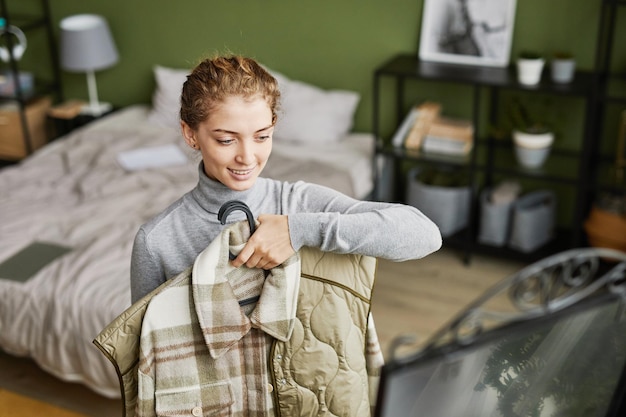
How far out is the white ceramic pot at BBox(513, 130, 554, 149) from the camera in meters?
3.47

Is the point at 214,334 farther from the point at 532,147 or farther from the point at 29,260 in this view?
the point at 532,147

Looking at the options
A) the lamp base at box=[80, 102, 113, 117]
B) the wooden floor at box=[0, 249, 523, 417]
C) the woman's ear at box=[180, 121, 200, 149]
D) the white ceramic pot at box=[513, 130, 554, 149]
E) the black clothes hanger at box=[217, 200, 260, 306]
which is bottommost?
the wooden floor at box=[0, 249, 523, 417]

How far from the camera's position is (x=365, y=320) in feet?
4.39

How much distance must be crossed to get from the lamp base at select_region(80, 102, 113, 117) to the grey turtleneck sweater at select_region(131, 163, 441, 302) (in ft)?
10.8

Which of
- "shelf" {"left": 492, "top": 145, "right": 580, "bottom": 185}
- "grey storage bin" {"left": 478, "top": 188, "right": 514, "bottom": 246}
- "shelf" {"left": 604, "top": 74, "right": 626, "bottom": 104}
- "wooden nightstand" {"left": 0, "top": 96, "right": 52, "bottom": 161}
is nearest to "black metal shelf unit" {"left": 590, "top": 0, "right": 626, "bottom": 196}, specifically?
"shelf" {"left": 604, "top": 74, "right": 626, "bottom": 104}

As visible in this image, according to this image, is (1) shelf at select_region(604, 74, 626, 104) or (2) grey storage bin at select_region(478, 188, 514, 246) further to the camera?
(2) grey storage bin at select_region(478, 188, 514, 246)

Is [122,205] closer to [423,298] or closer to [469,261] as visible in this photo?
[423,298]

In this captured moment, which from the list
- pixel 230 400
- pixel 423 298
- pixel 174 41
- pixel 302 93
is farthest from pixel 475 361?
pixel 174 41

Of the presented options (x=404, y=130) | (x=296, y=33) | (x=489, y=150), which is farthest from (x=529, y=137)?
(x=296, y=33)

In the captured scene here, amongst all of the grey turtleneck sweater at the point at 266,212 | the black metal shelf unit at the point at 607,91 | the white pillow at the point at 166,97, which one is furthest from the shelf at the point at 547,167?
the grey turtleneck sweater at the point at 266,212

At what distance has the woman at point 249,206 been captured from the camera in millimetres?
1244

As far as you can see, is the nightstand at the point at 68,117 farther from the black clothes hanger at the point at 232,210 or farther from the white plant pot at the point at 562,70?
the black clothes hanger at the point at 232,210

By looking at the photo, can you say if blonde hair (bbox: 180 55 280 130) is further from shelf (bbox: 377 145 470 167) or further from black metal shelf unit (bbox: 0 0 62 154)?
black metal shelf unit (bbox: 0 0 62 154)

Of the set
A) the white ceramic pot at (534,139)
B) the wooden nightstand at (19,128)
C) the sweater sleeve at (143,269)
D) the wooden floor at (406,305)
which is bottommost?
the wooden floor at (406,305)
